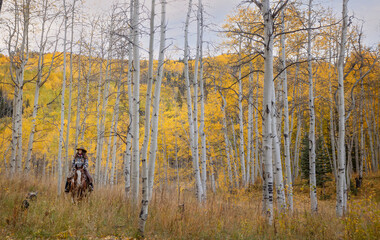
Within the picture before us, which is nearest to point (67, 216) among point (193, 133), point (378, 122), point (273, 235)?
point (273, 235)

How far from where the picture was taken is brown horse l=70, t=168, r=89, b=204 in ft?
21.9

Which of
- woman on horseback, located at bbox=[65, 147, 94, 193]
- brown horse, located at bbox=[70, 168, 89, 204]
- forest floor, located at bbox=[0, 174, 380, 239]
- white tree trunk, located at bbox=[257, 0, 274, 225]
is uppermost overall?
white tree trunk, located at bbox=[257, 0, 274, 225]

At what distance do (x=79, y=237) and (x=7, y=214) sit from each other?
2102 millimetres

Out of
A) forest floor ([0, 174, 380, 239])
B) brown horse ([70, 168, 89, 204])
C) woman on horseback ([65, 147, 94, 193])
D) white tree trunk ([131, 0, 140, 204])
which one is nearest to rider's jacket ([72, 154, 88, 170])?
woman on horseback ([65, 147, 94, 193])

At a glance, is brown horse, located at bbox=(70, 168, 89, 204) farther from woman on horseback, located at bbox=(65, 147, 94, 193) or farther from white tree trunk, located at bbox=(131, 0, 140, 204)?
white tree trunk, located at bbox=(131, 0, 140, 204)

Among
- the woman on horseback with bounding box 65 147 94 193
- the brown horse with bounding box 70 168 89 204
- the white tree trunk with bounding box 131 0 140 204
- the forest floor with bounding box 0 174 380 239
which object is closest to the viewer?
the forest floor with bounding box 0 174 380 239

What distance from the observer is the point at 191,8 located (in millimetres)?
8688

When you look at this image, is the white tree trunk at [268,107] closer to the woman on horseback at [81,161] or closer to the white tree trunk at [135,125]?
the white tree trunk at [135,125]

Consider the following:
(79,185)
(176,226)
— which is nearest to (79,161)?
(79,185)

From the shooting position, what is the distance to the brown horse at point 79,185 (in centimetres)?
666

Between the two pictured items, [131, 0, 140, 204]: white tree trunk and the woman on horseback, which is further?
the woman on horseback

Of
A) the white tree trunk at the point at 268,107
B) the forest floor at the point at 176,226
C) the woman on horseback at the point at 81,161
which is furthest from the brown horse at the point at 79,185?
the white tree trunk at the point at 268,107

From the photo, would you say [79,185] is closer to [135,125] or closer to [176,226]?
[135,125]

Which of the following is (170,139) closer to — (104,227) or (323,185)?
(323,185)
